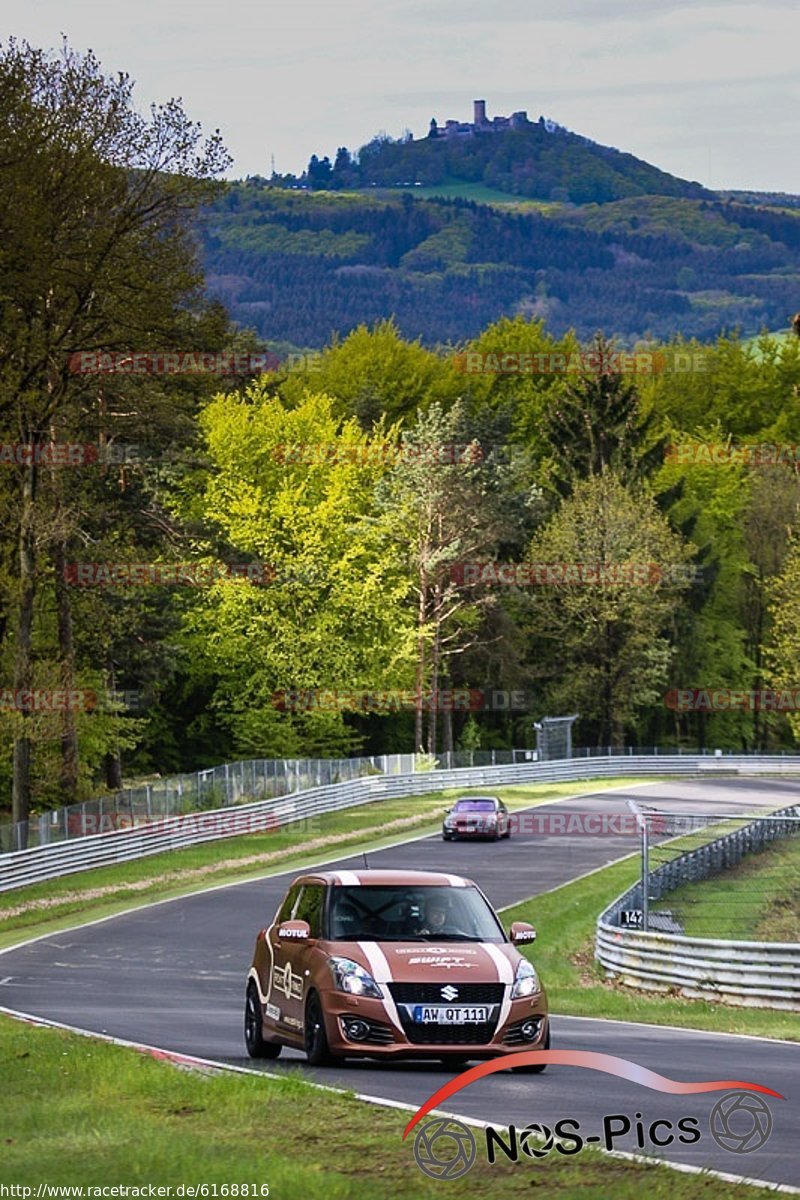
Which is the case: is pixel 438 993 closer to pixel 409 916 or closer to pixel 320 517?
pixel 409 916

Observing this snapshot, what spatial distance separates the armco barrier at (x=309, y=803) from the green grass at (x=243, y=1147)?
32.9 metres

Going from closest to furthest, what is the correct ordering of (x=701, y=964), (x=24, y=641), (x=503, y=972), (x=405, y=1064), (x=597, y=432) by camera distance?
1. (x=503, y=972)
2. (x=405, y=1064)
3. (x=701, y=964)
4. (x=24, y=641)
5. (x=597, y=432)

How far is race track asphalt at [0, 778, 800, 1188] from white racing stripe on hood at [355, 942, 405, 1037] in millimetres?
441

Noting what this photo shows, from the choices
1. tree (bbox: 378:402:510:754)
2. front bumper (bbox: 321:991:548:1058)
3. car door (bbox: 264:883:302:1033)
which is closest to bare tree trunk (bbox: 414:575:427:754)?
tree (bbox: 378:402:510:754)

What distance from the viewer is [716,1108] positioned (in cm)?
1239

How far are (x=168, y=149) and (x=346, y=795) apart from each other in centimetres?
2905

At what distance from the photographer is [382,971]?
15.0 meters

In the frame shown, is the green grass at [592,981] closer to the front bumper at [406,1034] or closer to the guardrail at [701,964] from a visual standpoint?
the guardrail at [701,964]

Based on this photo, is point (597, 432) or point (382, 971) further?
point (597, 432)

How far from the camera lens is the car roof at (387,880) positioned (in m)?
16.1

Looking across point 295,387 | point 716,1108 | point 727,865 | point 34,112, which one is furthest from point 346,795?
point 716,1108

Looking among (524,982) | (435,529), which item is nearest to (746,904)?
(524,982)

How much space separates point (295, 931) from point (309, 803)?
49.8 meters

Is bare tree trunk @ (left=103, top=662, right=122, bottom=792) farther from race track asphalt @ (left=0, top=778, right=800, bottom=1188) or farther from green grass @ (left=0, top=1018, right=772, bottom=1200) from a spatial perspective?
green grass @ (left=0, top=1018, right=772, bottom=1200)
